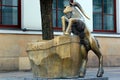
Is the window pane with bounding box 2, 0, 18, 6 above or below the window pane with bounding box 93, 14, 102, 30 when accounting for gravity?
above

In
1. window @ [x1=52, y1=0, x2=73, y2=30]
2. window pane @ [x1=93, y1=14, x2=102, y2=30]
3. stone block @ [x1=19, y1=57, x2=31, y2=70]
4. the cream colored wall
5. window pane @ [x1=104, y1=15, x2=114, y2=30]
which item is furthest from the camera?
window pane @ [x1=104, y1=15, x2=114, y2=30]

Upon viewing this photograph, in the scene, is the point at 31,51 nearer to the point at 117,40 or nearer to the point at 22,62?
the point at 22,62

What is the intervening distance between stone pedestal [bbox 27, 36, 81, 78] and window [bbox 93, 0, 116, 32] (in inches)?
505

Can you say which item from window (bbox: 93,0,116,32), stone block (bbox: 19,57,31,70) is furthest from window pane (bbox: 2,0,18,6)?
window (bbox: 93,0,116,32)

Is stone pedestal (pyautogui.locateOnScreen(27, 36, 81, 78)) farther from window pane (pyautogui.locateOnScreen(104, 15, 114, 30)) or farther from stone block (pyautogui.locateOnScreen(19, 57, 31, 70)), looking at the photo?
window pane (pyautogui.locateOnScreen(104, 15, 114, 30))

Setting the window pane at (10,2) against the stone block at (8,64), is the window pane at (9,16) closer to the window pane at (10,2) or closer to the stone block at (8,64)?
the window pane at (10,2)

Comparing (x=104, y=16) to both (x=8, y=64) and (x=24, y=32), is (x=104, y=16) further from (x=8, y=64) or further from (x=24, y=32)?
(x=8, y=64)

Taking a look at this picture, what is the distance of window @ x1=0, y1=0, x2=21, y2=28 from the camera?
18.5m

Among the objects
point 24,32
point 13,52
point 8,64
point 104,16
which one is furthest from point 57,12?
point 8,64

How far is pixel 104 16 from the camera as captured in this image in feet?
71.4

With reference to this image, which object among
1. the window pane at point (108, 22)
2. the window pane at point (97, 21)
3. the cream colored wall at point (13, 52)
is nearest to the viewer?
the cream colored wall at point (13, 52)

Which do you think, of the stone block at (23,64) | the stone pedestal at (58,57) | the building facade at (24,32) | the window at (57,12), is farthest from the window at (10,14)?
the stone pedestal at (58,57)

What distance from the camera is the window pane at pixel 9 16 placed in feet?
60.8

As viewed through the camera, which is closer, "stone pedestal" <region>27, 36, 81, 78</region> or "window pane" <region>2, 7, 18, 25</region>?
"stone pedestal" <region>27, 36, 81, 78</region>
